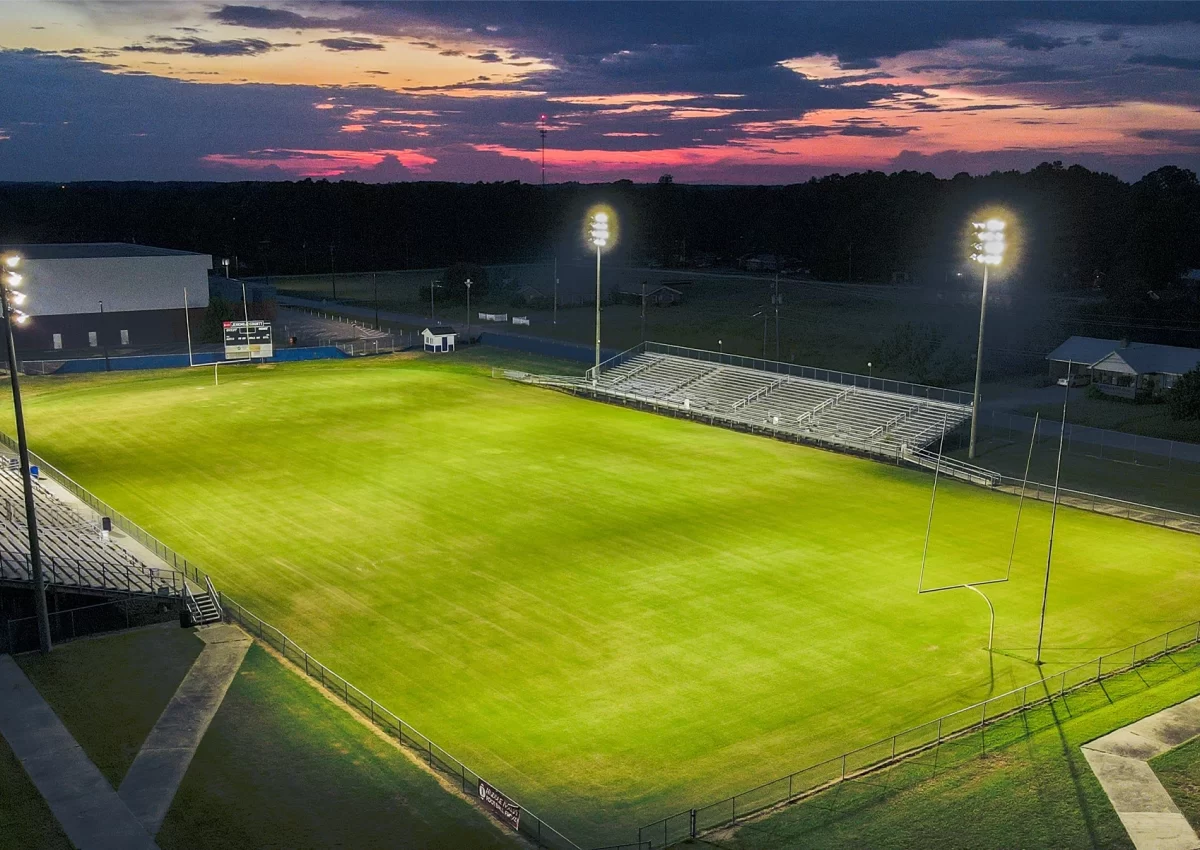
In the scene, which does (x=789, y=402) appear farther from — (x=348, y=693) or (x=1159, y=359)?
(x=348, y=693)

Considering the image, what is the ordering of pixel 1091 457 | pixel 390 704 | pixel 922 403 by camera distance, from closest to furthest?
1. pixel 390 704
2. pixel 1091 457
3. pixel 922 403

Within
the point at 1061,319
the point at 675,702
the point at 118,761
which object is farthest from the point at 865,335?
the point at 118,761

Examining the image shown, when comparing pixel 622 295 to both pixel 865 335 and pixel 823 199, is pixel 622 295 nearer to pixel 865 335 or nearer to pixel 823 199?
pixel 865 335

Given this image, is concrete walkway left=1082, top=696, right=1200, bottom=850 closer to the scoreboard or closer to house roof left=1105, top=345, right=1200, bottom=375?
house roof left=1105, top=345, right=1200, bottom=375

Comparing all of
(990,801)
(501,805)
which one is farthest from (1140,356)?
(501,805)

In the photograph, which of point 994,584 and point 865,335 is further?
point 865,335

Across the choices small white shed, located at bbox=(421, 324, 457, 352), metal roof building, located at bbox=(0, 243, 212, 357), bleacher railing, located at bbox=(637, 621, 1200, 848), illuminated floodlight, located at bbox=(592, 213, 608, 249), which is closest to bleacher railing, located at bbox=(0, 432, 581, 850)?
bleacher railing, located at bbox=(637, 621, 1200, 848)

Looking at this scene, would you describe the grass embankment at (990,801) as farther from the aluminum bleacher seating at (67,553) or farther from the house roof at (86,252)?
the house roof at (86,252)
